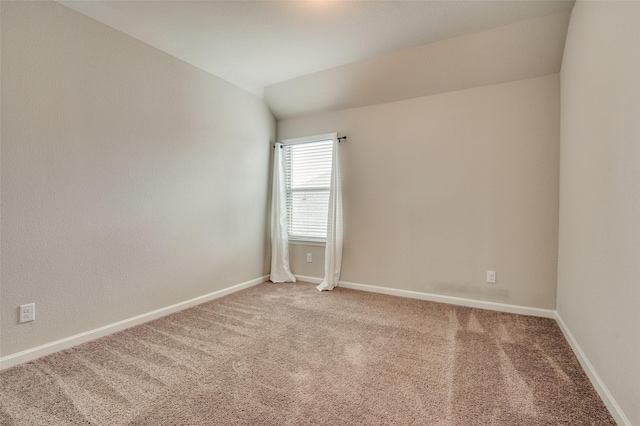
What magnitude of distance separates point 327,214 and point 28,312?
2793 millimetres

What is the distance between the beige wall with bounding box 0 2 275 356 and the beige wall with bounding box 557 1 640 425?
315 centimetres

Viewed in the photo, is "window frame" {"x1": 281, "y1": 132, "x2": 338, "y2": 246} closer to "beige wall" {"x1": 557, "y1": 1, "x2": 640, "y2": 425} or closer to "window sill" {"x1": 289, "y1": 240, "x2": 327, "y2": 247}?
"window sill" {"x1": 289, "y1": 240, "x2": 327, "y2": 247}

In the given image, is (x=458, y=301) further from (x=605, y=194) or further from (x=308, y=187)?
(x=308, y=187)

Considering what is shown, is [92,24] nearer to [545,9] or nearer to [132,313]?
[132,313]

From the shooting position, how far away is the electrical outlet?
182 cm

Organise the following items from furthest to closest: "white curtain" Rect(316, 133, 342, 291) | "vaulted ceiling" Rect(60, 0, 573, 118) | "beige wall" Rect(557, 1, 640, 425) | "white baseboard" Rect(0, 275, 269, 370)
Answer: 1. "white curtain" Rect(316, 133, 342, 291)
2. "vaulted ceiling" Rect(60, 0, 573, 118)
3. "white baseboard" Rect(0, 275, 269, 370)
4. "beige wall" Rect(557, 1, 640, 425)

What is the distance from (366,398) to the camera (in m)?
1.49

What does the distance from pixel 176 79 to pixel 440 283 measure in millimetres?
3386

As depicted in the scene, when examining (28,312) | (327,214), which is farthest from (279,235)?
(28,312)

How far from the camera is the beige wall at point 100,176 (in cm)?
181

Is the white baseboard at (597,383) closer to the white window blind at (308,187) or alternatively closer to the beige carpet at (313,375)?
the beige carpet at (313,375)

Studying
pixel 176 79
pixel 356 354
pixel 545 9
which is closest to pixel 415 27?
pixel 545 9

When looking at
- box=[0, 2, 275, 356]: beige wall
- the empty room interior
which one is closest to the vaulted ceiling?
the empty room interior

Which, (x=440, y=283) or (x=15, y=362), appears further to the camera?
(x=440, y=283)
